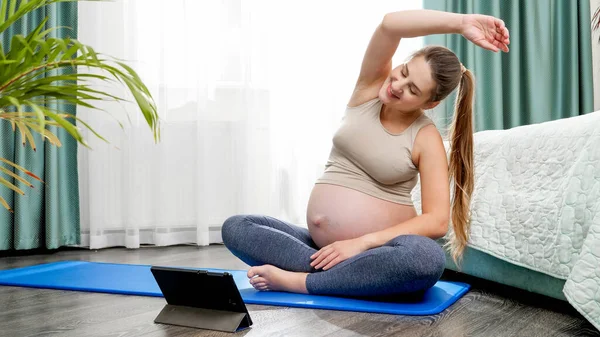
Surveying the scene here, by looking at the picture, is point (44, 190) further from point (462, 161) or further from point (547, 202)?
point (547, 202)

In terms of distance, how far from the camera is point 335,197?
1.60 metres

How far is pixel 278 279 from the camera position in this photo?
154cm

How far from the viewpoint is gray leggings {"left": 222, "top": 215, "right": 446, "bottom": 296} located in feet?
4.55

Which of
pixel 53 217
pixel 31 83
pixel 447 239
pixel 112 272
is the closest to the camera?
pixel 31 83

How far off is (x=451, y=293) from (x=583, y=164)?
0.48m

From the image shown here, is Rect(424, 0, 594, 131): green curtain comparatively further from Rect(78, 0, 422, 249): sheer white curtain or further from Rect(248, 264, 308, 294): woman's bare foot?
Rect(248, 264, 308, 294): woman's bare foot

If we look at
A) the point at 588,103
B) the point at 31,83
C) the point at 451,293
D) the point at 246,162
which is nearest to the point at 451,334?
the point at 451,293

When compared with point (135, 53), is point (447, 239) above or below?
below

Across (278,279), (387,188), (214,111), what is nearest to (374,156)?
(387,188)

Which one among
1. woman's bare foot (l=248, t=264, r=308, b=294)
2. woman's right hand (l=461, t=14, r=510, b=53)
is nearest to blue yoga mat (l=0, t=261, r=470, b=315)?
woman's bare foot (l=248, t=264, r=308, b=294)

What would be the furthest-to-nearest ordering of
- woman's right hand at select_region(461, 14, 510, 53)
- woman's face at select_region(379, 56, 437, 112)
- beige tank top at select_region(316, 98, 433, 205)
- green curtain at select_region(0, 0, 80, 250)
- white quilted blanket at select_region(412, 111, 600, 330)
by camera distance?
green curtain at select_region(0, 0, 80, 250) → beige tank top at select_region(316, 98, 433, 205) → woman's face at select_region(379, 56, 437, 112) → woman's right hand at select_region(461, 14, 510, 53) → white quilted blanket at select_region(412, 111, 600, 330)

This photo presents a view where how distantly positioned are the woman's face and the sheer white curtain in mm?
1534

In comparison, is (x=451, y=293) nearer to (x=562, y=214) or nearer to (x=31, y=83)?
(x=562, y=214)

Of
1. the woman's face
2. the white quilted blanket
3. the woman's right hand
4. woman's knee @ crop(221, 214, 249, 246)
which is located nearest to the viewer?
the white quilted blanket
